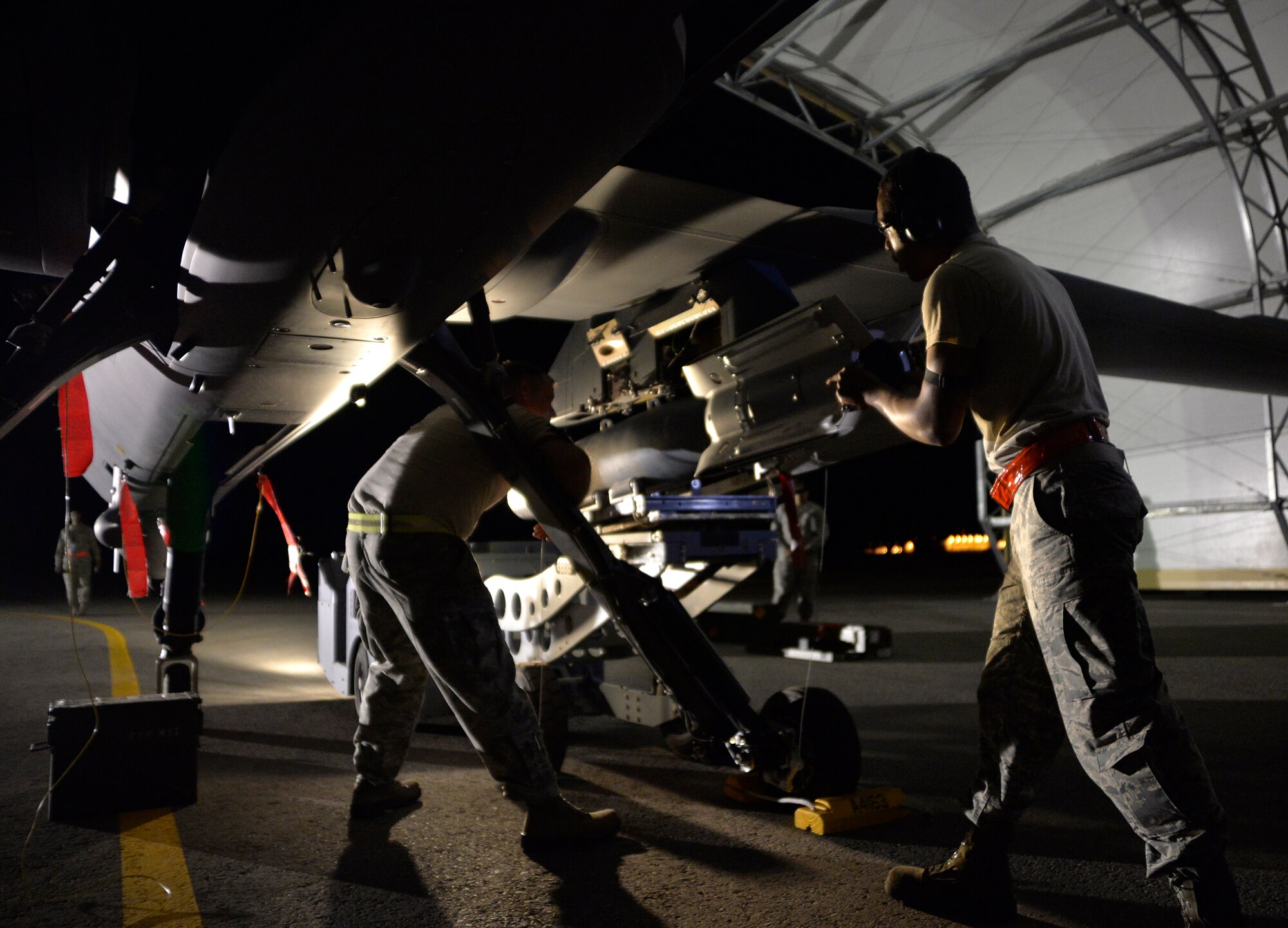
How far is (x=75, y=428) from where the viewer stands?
3080mm

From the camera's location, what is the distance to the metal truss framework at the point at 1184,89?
13.6m

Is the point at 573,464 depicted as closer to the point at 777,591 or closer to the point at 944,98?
the point at 777,591

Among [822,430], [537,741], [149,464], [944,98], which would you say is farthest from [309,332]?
[944,98]

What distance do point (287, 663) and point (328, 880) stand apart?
5.97 m

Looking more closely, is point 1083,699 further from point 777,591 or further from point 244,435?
point 777,591

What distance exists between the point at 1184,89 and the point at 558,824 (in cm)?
1693

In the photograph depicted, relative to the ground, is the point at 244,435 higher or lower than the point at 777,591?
Result: higher

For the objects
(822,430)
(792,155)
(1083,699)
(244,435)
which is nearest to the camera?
(1083,699)

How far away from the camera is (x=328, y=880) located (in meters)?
2.43

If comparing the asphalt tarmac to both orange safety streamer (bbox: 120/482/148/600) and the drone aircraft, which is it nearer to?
the drone aircraft

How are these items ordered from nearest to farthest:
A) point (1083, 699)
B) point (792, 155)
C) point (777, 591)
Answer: point (1083, 699), point (777, 591), point (792, 155)

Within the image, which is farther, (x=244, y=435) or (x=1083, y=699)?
(x=244, y=435)

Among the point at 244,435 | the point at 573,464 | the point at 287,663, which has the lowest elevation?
the point at 287,663

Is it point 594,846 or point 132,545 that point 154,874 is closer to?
point 594,846
